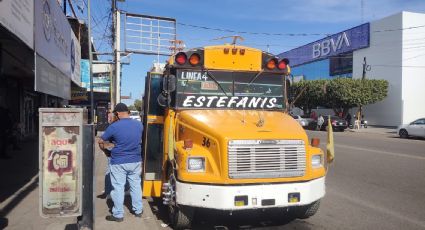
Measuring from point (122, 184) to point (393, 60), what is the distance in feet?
127

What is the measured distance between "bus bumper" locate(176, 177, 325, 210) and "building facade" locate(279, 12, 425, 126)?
37077mm

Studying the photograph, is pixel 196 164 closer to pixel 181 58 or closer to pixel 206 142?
pixel 206 142

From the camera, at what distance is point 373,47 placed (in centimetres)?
4322

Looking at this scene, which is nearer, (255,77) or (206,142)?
(206,142)

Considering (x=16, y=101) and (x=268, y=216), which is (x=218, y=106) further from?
(x=16, y=101)

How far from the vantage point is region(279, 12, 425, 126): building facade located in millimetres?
39219

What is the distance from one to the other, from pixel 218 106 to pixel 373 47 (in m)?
39.9

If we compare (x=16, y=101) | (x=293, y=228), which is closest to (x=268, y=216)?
(x=293, y=228)

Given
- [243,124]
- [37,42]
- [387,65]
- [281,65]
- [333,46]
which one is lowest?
[243,124]

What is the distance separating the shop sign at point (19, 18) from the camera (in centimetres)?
594

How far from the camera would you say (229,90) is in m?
7.14

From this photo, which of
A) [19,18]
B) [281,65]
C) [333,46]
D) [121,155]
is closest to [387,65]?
[333,46]

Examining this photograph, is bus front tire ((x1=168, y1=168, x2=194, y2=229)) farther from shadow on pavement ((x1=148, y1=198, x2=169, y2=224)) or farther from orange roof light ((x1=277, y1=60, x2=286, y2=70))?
orange roof light ((x1=277, y1=60, x2=286, y2=70))

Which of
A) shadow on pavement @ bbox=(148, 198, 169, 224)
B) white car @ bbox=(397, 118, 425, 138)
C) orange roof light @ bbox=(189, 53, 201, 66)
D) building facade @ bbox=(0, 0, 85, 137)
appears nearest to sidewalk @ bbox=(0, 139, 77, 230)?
shadow on pavement @ bbox=(148, 198, 169, 224)
